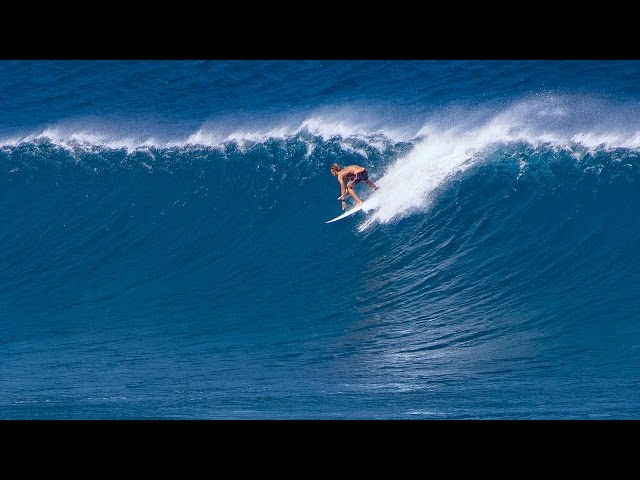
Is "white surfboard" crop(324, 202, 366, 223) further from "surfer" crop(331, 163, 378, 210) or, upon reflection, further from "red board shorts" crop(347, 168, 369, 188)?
"red board shorts" crop(347, 168, 369, 188)

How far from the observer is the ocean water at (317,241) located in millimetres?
8336

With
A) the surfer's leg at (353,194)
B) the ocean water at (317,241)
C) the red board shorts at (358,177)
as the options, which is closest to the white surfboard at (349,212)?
the surfer's leg at (353,194)

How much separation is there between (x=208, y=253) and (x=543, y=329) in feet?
14.0

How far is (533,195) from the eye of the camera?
36.5 feet

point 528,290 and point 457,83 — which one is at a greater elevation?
point 457,83

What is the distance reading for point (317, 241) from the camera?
11.4 meters

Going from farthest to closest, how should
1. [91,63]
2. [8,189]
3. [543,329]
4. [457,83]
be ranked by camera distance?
[91,63] < [8,189] < [457,83] < [543,329]

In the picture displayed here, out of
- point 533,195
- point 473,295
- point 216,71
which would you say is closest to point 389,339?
point 473,295

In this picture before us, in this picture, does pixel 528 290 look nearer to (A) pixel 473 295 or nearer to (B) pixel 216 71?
(A) pixel 473 295

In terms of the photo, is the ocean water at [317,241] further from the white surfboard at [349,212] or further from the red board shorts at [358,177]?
the red board shorts at [358,177]

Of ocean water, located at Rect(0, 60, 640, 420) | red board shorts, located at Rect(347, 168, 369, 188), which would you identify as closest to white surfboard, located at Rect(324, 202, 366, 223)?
ocean water, located at Rect(0, 60, 640, 420)

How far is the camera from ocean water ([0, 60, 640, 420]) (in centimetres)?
834

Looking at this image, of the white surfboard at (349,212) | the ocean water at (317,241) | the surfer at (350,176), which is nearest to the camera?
the ocean water at (317,241)

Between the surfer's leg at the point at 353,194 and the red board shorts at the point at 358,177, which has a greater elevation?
the red board shorts at the point at 358,177
